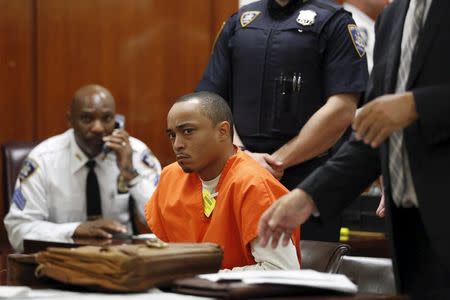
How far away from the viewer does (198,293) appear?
192 cm

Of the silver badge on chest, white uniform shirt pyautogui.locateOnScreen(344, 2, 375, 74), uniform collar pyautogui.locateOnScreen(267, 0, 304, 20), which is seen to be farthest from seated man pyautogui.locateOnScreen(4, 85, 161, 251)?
white uniform shirt pyautogui.locateOnScreen(344, 2, 375, 74)

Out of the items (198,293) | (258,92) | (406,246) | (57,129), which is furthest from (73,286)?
(57,129)

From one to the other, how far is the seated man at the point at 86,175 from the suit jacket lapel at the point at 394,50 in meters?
2.78

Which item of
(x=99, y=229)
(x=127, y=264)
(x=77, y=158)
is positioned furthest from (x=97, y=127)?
(x=127, y=264)

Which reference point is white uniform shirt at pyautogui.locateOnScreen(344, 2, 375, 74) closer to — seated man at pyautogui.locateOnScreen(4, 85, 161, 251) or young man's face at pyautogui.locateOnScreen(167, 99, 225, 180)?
seated man at pyautogui.locateOnScreen(4, 85, 161, 251)

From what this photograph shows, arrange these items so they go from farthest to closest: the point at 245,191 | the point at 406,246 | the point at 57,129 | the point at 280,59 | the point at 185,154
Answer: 1. the point at 57,129
2. the point at 280,59
3. the point at 185,154
4. the point at 245,191
5. the point at 406,246

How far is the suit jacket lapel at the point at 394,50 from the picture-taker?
2053 mm

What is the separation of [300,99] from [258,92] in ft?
0.53

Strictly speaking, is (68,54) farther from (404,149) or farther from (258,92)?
(404,149)

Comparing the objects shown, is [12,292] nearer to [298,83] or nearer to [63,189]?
[298,83]

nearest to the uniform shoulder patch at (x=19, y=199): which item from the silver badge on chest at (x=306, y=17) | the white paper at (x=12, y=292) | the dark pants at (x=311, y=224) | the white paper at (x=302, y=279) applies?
the dark pants at (x=311, y=224)

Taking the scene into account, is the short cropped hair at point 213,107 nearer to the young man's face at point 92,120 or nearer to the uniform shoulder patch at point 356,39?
the uniform shoulder patch at point 356,39

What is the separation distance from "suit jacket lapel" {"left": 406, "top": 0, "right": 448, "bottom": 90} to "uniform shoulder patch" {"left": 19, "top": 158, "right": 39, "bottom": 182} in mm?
3040

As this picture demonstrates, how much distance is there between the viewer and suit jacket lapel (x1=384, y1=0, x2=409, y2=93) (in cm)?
205
